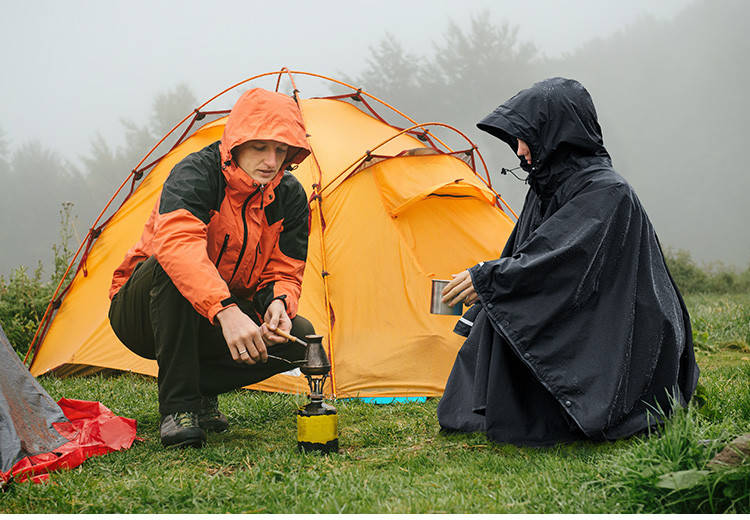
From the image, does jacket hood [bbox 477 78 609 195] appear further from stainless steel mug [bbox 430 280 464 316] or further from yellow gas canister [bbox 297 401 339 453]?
yellow gas canister [bbox 297 401 339 453]

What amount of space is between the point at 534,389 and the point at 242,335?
4.00 ft

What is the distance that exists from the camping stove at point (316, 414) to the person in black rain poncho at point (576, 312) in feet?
1.83

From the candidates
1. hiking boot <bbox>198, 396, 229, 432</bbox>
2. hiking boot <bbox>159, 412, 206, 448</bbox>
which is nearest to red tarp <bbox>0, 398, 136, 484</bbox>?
hiking boot <bbox>159, 412, 206, 448</bbox>

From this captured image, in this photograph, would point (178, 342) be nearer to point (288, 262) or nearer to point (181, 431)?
point (181, 431)

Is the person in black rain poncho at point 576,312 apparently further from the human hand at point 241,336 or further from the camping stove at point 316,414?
the human hand at point 241,336

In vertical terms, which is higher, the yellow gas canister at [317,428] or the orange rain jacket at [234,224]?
the orange rain jacket at [234,224]

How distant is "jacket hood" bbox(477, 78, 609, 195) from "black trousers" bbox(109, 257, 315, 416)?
4.14 feet

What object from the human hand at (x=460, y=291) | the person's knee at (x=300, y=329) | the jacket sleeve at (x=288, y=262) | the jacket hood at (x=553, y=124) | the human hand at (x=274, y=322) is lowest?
the person's knee at (x=300, y=329)

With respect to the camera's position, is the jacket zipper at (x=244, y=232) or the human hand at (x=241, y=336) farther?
the jacket zipper at (x=244, y=232)

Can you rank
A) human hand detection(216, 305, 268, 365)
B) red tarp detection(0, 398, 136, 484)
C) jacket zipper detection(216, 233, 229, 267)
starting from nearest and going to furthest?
red tarp detection(0, 398, 136, 484) < human hand detection(216, 305, 268, 365) < jacket zipper detection(216, 233, 229, 267)

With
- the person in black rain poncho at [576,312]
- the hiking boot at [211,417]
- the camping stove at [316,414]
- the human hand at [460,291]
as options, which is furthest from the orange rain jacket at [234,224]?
the person in black rain poncho at [576,312]

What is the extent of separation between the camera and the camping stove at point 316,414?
2500mm

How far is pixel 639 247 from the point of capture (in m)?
2.56

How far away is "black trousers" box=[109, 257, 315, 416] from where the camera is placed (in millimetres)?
2633
